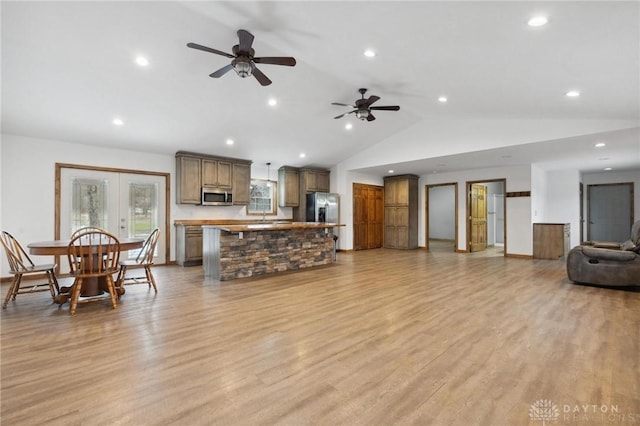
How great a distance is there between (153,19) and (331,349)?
11.6 feet

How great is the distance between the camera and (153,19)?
3.03 meters

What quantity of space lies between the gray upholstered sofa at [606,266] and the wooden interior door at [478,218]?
3.94m

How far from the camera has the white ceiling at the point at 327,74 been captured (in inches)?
102

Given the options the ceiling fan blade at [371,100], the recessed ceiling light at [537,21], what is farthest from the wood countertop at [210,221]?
the recessed ceiling light at [537,21]

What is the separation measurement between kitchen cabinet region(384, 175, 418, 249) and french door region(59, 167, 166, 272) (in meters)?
6.42

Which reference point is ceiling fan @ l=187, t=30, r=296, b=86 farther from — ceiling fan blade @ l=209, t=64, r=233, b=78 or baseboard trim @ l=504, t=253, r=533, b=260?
baseboard trim @ l=504, t=253, r=533, b=260

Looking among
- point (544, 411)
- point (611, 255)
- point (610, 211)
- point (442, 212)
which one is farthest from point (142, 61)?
point (610, 211)

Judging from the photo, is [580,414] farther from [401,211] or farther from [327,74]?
[401,211]

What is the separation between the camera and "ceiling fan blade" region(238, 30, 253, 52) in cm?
282

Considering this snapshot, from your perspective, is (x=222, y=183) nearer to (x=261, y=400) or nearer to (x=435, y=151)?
(x=435, y=151)

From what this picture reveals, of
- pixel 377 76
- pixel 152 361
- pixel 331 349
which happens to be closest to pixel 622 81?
pixel 377 76

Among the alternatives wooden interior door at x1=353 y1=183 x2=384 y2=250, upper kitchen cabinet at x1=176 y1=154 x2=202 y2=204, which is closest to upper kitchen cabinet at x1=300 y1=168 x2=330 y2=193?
wooden interior door at x1=353 y1=183 x2=384 y2=250

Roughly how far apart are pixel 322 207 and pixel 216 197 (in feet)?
9.12

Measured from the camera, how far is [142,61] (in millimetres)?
3625
